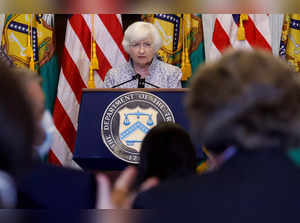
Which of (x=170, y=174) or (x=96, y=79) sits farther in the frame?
(x=96, y=79)

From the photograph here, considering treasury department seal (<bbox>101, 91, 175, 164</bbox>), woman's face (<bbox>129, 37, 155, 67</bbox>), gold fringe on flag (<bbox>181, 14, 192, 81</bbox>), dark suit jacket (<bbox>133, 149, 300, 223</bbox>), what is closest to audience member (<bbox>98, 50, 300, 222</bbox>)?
dark suit jacket (<bbox>133, 149, 300, 223</bbox>)

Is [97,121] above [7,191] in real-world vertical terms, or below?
below

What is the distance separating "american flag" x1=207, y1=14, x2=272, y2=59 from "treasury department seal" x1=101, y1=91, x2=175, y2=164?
1.57 metres

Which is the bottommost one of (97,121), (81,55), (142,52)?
(97,121)

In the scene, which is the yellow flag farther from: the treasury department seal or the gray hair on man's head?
the treasury department seal

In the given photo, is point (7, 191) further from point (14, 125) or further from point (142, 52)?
point (142, 52)

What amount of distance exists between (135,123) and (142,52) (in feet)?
3.10

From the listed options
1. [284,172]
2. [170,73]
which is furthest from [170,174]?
[170,73]

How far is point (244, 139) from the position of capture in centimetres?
80

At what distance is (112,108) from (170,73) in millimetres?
858

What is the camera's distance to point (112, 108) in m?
2.14

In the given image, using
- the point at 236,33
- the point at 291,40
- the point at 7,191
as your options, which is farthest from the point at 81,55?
the point at 7,191

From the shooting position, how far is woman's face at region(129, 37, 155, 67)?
2.92 metres

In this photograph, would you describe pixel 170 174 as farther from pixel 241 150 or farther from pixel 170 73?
pixel 170 73
